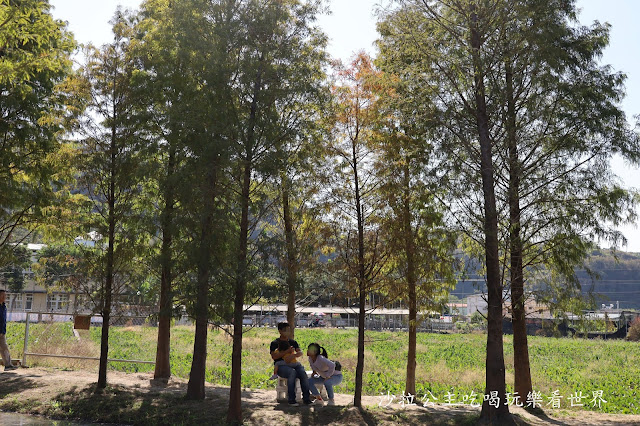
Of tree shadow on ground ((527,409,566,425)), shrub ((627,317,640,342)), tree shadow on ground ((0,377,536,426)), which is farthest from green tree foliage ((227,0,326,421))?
shrub ((627,317,640,342))

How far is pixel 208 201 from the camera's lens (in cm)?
1076

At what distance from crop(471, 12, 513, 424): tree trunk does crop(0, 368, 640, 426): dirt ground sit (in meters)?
0.57

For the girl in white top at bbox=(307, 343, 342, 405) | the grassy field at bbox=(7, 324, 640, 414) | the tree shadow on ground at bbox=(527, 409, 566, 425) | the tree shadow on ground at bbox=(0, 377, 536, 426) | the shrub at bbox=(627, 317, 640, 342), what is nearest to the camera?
the tree shadow on ground at bbox=(0, 377, 536, 426)

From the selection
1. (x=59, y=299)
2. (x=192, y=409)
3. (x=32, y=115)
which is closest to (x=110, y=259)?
(x=32, y=115)

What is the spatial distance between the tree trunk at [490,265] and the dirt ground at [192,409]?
1.87ft

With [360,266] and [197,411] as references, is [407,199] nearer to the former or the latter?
[360,266]

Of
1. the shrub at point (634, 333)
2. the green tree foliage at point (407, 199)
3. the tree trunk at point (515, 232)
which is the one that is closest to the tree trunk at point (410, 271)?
the green tree foliage at point (407, 199)

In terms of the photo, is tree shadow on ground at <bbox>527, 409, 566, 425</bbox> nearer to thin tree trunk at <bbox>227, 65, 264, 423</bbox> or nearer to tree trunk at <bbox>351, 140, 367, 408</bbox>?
tree trunk at <bbox>351, 140, 367, 408</bbox>

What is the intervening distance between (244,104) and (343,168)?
2.55m

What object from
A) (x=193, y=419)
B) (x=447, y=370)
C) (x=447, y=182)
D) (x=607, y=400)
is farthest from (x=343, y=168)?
(x=447, y=370)

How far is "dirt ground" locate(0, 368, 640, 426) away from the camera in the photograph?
34.7 feet

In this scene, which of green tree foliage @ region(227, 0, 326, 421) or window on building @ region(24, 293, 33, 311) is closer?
green tree foliage @ region(227, 0, 326, 421)

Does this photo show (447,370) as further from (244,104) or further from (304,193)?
(244,104)

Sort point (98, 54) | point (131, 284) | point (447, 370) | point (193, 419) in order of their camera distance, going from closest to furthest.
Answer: point (193, 419) → point (98, 54) → point (131, 284) → point (447, 370)
